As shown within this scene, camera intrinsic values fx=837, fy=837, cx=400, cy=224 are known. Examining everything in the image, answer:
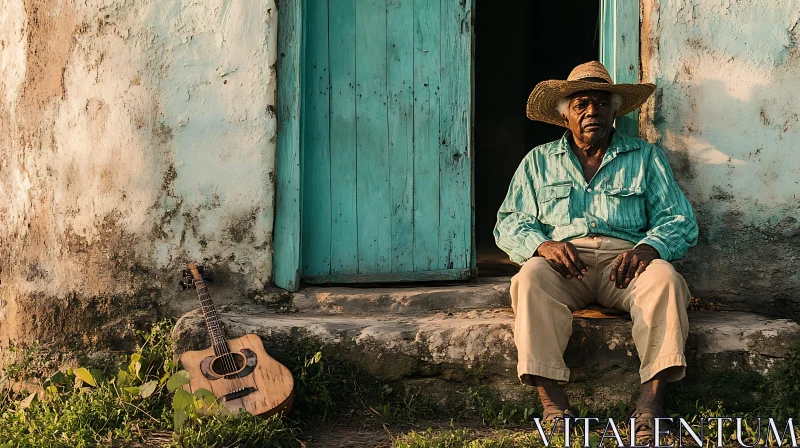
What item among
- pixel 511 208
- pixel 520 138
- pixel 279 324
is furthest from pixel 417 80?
pixel 520 138

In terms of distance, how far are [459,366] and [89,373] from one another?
1844mm

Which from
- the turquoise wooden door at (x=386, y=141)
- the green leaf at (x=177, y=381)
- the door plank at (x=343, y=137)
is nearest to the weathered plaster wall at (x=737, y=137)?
the turquoise wooden door at (x=386, y=141)

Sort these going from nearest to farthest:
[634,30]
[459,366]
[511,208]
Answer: [459,366] < [511,208] < [634,30]

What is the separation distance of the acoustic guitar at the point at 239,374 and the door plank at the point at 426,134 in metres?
1.31

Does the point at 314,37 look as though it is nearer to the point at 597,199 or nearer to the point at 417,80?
the point at 417,80

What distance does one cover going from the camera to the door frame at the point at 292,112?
454cm

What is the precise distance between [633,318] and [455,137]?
5.40 feet

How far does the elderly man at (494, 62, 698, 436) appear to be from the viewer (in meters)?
3.58

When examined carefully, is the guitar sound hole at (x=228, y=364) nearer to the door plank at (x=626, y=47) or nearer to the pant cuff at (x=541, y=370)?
the pant cuff at (x=541, y=370)

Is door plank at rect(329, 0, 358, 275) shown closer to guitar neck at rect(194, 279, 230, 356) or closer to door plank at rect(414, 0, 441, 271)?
door plank at rect(414, 0, 441, 271)

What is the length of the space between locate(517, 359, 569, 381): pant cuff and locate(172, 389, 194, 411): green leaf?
140 centimetres

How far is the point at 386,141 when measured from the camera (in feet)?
15.8

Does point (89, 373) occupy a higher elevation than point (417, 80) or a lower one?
lower

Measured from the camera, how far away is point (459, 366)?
13.1 feet
